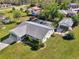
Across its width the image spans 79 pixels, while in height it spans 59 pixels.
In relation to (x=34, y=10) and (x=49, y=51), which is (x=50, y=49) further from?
(x=34, y=10)

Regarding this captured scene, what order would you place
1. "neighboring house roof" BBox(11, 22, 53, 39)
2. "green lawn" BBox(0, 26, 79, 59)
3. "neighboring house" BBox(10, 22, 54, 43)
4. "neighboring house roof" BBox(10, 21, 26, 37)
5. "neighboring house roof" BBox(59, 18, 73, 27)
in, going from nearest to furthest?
"green lawn" BBox(0, 26, 79, 59) < "neighboring house" BBox(10, 22, 54, 43) < "neighboring house roof" BBox(11, 22, 53, 39) < "neighboring house roof" BBox(10, 21, 26, 37) < "neighboring house roof" BBox(59, 18, 73, 27)

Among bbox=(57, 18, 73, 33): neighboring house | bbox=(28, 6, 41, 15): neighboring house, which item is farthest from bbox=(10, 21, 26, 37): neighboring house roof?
bbox=(28, 6, 41, 15): neighboring house

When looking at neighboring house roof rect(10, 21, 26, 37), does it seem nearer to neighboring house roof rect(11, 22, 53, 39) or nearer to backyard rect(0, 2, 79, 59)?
neighboring house roof rect(11, 22, 53, 39)

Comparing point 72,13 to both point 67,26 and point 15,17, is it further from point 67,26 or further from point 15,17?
point 15,17

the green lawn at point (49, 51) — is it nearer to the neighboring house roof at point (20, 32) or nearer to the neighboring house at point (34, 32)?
the neighboring house at point (34, 32)

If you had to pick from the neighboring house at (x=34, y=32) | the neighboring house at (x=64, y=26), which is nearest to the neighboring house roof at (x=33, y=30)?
the neighboring house at (x=34, y=32)

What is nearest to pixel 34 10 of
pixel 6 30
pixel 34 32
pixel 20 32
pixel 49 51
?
pixel 6 30
